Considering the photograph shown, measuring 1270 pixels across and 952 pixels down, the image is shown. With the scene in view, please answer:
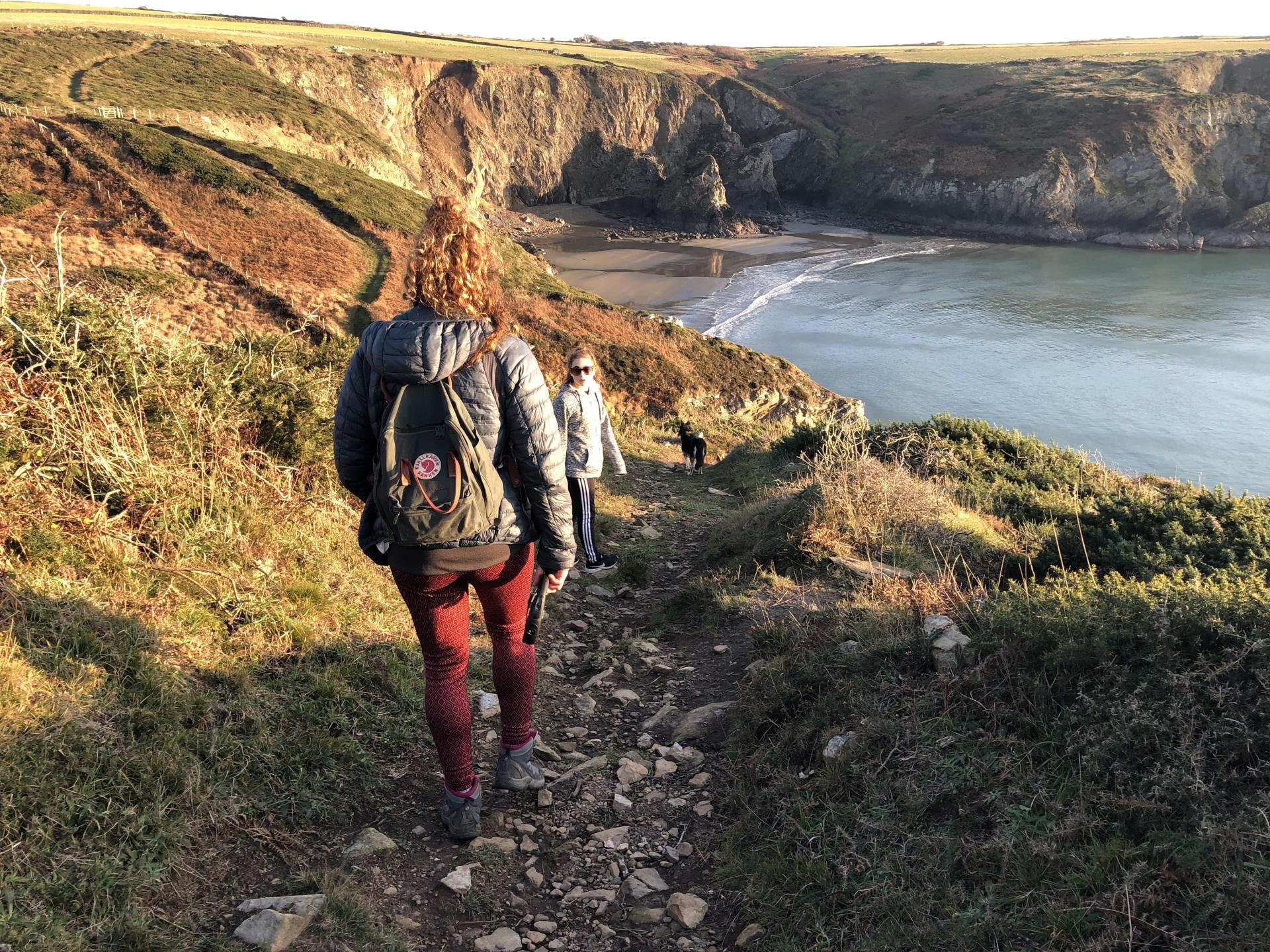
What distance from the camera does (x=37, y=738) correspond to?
2883mm

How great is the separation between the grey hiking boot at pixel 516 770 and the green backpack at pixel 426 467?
136cm

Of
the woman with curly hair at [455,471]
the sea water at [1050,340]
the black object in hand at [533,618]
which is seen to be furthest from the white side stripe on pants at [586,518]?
the sea water at [1050,340]

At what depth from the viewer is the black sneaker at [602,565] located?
6598 millimetres

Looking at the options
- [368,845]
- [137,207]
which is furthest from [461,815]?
[137,207]

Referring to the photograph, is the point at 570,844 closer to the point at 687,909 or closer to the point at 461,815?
the point at 461,815

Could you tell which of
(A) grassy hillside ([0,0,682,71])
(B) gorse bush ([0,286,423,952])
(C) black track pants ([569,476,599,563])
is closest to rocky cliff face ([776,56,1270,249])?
(A) grassy hillside ([0,0,682,71])

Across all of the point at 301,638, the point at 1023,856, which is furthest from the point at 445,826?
the point at 1023,856

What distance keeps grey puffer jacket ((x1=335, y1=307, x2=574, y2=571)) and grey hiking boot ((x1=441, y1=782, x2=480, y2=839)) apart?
1086mm

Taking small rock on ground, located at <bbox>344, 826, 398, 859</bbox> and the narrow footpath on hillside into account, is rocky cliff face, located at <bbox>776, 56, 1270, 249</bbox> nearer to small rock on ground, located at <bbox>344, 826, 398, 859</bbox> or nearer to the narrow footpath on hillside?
the narrow footpath on hillside

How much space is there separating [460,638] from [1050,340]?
4430 cm

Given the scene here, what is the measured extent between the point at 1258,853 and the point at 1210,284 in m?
64.4

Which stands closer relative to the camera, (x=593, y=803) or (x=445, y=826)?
(x=445, y=826)

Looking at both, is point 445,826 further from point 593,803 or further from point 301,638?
point 301,638

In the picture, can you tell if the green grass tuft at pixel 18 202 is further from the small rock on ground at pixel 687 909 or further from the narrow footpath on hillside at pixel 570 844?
the small rock on ground at pixel 687 909
